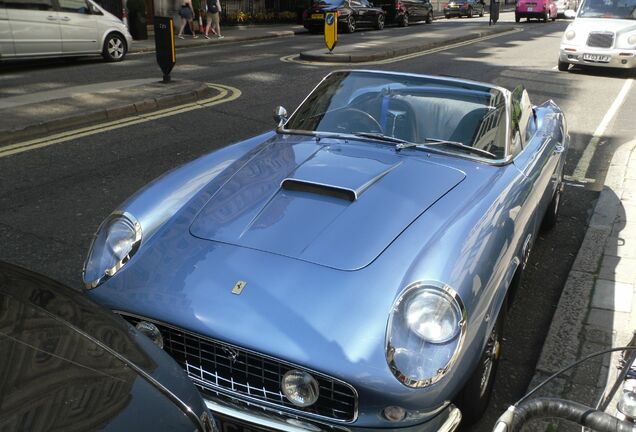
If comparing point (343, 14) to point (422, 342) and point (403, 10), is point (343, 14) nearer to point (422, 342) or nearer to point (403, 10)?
Answer: point (403, 10)

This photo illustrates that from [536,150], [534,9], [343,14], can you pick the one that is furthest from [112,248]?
[534,9]

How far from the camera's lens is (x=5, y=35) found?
12.4 metres

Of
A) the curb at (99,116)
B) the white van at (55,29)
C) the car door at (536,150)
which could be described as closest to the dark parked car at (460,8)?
the white van at (55,29)

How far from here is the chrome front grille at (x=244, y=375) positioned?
2244 mm

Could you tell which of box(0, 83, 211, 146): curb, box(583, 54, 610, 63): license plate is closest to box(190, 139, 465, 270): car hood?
box(0, 83, 211, 146): curb

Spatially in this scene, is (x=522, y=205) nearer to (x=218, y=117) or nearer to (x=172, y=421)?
(x=172, y=421)

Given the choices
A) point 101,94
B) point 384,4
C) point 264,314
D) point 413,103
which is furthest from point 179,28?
point 264,314

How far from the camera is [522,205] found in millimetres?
3326

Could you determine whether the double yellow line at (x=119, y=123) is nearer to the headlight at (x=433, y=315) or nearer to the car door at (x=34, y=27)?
the car door at (x=34, y=27)

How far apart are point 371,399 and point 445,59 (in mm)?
15006

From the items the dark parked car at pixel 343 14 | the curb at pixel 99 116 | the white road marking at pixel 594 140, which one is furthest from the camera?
the dark parked car at pixel 343 14

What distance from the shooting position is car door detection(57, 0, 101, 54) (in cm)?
1316

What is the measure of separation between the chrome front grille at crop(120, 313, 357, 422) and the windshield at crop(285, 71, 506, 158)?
184 cm

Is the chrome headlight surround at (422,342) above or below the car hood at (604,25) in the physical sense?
below
